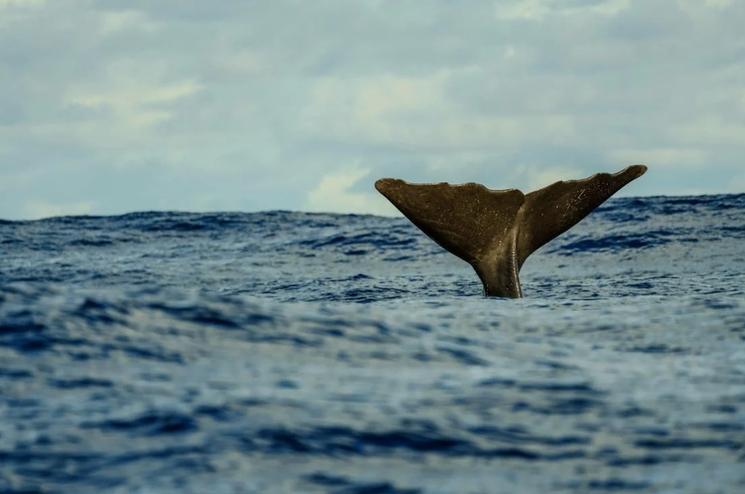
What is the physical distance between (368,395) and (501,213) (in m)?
6.70

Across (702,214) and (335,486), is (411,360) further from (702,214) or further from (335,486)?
(702,214)

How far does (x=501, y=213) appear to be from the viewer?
46.5ft

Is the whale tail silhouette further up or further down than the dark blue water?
further up

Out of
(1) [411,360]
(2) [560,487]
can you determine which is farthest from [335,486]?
(1) [411,360]

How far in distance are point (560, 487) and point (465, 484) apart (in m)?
0.46

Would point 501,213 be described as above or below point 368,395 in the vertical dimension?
above

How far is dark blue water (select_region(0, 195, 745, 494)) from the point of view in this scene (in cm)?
615

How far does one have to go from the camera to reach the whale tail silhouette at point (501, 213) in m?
13.9

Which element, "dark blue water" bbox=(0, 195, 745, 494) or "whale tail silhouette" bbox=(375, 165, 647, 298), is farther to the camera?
"whale tail silhouette" bbox=(375, 165, 647, 298)

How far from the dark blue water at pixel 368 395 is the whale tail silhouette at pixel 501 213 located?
0.63 metres

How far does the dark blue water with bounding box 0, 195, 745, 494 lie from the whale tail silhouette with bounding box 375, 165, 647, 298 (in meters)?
0.63

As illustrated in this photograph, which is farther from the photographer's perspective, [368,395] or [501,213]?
[501,213]

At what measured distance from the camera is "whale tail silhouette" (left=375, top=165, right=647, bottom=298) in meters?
13.9

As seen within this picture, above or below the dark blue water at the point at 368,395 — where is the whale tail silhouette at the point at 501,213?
above
